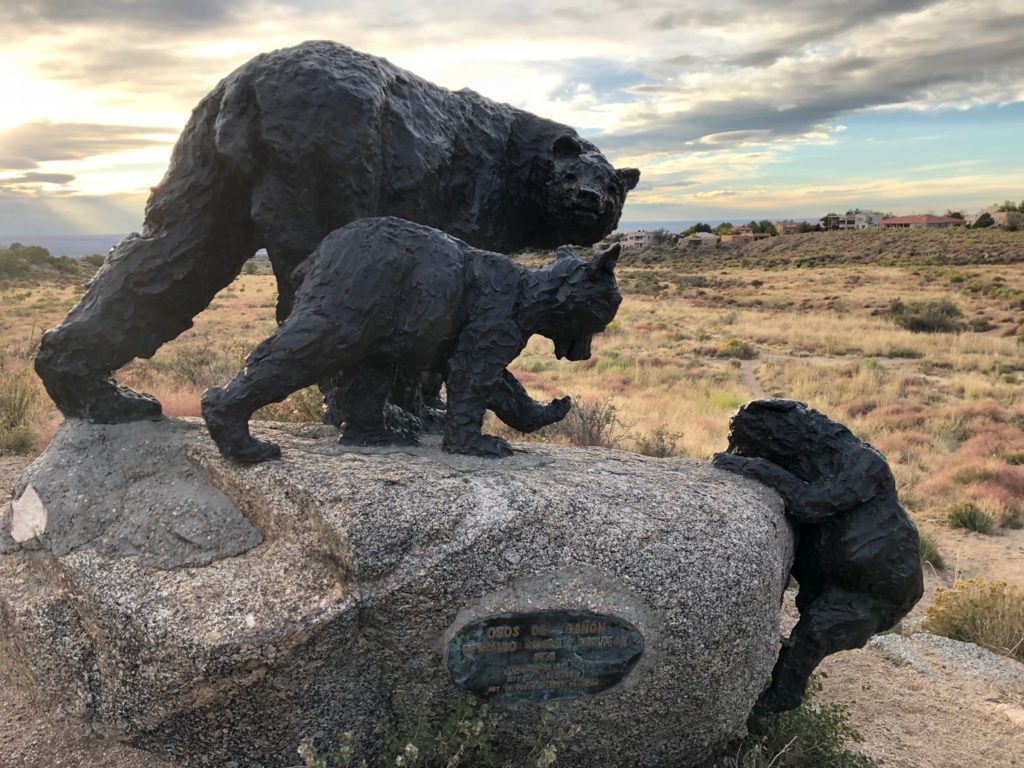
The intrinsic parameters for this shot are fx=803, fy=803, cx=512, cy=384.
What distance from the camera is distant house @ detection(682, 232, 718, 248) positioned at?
76.6 m

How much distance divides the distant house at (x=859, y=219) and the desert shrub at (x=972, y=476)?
94112 mm

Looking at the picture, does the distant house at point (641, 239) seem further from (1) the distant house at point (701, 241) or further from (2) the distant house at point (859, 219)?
(2) the distant house at point (859, 219)

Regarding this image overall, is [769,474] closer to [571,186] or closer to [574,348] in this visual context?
[574,348]

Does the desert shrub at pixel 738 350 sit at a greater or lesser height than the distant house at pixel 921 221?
lesser

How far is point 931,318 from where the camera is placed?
75.5 feet

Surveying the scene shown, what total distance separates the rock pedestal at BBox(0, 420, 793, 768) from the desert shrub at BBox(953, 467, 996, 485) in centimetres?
777

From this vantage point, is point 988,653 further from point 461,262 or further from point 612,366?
point 612,366

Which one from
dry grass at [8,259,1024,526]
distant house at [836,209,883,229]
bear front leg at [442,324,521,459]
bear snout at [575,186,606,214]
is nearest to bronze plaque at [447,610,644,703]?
bear front leg at [442,324,521,459]

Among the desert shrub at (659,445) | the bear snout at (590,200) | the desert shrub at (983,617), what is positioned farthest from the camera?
the desert shrub at (659,445)

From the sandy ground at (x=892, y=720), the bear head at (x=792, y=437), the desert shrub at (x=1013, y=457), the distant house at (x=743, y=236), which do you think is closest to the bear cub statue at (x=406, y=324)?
the bear head at (x=792, y=437)

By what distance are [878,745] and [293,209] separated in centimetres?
402

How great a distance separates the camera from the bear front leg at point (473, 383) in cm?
346

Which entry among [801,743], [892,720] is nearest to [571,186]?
[801,743]

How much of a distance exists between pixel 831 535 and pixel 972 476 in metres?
7.58
